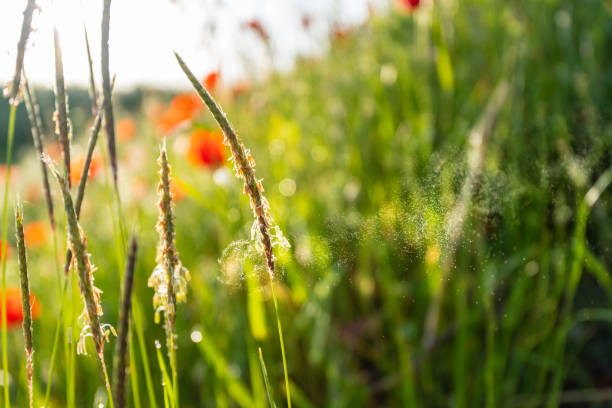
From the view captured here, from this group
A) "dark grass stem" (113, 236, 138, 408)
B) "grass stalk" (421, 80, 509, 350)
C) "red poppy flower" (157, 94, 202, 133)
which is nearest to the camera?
"dark grass stem" (113, 236, 138, 408)

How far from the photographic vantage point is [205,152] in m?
1.25

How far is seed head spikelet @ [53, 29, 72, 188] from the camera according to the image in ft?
1.10

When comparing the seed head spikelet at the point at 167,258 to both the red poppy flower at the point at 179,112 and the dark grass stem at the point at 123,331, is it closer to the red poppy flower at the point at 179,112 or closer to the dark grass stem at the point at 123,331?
the dark grass stem at the point at 123,331

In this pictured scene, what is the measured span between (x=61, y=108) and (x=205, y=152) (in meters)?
0.92

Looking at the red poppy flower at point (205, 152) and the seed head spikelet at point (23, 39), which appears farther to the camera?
the red poppy flower at point (205, 152)

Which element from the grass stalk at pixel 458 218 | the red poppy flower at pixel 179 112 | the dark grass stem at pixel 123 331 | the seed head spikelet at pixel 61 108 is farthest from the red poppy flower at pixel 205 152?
the dark grass stem at pixel 123 331

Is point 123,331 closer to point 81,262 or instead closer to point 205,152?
point 81,262

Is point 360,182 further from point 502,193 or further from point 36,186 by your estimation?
point 36,186

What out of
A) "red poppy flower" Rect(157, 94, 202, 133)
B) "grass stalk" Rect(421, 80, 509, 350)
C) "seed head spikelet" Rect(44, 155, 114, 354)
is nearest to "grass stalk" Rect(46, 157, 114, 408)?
"seed head spikelet" Rect(44, 155, 114, 354)

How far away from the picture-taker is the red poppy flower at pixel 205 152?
1239mm

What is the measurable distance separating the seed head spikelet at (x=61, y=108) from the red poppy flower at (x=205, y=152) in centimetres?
88

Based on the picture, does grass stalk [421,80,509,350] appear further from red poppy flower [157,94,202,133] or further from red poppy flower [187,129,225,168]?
red poppy flower [157,94,202,133]

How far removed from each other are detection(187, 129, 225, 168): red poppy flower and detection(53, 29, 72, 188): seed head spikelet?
2.87 feet

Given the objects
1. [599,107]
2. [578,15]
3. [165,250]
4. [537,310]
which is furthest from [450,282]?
[578,15]
